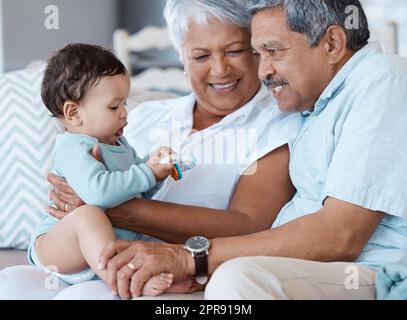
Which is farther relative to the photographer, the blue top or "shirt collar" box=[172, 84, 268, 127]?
"shirt collar" box=[172, 84, 268, 127]

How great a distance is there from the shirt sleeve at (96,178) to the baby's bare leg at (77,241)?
0.14ft

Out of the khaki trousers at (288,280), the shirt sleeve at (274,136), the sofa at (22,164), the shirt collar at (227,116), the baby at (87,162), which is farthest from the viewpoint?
the sofa at (22,164)

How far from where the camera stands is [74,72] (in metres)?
1.58

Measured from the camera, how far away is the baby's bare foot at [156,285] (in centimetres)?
141

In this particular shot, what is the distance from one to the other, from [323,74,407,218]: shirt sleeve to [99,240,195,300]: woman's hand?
35 cm

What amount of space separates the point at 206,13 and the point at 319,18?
1.23 feet

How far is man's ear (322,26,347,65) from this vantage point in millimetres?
1633

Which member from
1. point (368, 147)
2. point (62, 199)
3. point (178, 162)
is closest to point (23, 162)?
point (62, 199)


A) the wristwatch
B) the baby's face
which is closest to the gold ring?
the wristwatch

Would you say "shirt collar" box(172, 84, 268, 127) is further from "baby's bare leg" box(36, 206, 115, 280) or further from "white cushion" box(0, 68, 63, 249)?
"baby's bare leg" box(36, 206, 115, 280)

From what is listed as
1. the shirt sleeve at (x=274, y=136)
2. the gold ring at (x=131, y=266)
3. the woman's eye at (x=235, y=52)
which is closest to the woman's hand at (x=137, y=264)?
the gold ring at (x=131, y=266)

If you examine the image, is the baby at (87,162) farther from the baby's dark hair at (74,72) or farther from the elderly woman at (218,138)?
the elderly woman at (218,138)

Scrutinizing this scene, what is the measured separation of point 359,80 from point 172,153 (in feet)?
1.48

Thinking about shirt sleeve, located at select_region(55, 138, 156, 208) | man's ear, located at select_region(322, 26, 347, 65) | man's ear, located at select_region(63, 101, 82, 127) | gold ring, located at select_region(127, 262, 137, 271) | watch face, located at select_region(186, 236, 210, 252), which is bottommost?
gold ring, located at select_region(127, 262, 137, 271)
